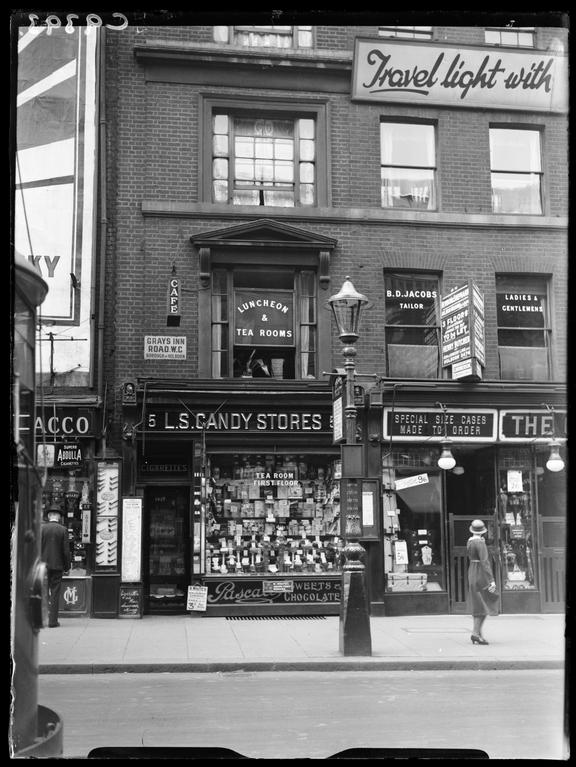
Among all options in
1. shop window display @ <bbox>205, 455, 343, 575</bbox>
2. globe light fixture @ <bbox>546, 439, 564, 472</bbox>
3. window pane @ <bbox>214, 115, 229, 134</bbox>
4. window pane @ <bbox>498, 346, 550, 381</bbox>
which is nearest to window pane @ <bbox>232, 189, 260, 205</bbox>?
window pane @ <bbox>214, 115, 229, 134</bbox>

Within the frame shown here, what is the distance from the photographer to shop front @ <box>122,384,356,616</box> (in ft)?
46.5

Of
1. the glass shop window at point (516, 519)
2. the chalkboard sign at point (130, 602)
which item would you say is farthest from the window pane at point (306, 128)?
the chalkboard sign at point (130, 602)

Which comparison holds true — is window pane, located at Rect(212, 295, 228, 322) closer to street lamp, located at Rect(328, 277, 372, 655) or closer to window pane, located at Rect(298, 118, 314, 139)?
window pane, located at Rect(298, 118, 314, 139)

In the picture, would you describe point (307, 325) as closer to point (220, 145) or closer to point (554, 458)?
point (220, 145)

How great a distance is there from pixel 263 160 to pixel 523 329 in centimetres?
577

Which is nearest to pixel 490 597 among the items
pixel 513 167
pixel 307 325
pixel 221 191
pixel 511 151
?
pixel 307 325

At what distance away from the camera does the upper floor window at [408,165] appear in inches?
606

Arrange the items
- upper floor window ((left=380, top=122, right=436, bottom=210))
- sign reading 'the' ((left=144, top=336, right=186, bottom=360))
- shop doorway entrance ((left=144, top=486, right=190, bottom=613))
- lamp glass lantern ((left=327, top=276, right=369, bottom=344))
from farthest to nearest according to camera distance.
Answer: upper floor window ((left=380, top=122, right=436, bottom=210))
shop doorway entrance ((left=144, top=486, right=190, bottom=613))
sign reading 'the' ((left=144, top=336, right=186, bottom=360))
lamp glass lantern ((left=327, top=276, right=369, bottom=344))

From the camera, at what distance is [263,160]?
49.5 ft

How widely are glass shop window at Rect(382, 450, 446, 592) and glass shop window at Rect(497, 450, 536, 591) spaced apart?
1.21m

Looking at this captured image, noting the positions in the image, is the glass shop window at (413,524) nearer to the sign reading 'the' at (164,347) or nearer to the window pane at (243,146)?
the sign reading 'the' at (164,347)
